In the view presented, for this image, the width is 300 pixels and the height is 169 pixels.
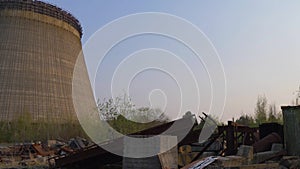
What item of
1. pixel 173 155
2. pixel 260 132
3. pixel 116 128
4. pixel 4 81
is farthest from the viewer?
pixel 4 81

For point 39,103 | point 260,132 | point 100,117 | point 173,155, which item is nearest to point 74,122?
point 39,103

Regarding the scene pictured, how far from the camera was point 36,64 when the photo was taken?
2027 cm

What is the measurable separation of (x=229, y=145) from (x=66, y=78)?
1605 centimetres

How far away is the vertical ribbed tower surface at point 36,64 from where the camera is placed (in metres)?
19.2

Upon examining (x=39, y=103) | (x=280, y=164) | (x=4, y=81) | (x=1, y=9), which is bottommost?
(x=280, y=164)

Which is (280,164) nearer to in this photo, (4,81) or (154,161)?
(154,161)

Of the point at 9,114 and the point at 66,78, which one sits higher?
the point at 66,78

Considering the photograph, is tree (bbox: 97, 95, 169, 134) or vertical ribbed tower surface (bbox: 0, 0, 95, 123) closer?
tree (bbox: 97, 95, 169, 134)

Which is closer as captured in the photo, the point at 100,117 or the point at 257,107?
the point at 100,117

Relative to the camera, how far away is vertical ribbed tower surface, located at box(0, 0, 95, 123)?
19219mm

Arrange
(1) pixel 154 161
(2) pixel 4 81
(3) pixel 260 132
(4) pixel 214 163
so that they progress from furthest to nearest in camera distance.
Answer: (2) pixel 4 81
(3) pixel 260 132
(1) pixel 154 161
(4) pixel 214 163

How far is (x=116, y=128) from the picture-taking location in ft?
45.3

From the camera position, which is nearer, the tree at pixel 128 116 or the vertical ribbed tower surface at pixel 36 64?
the tree at pixel 128 116

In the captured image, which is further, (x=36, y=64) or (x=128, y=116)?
(x=36, y=64)
